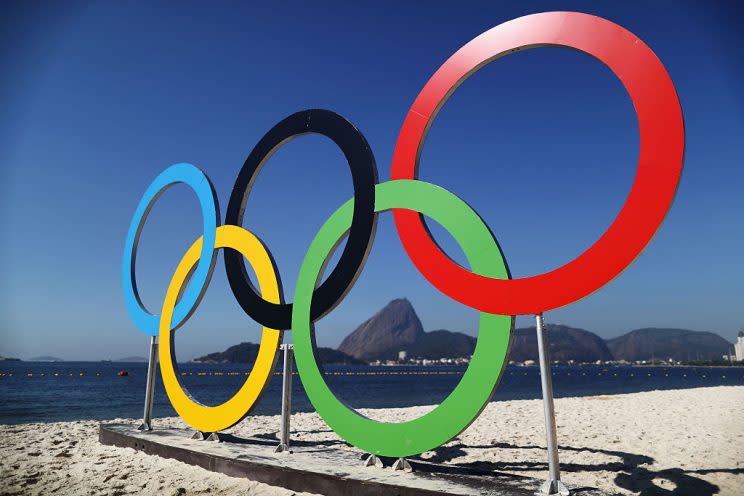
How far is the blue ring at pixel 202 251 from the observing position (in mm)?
8516

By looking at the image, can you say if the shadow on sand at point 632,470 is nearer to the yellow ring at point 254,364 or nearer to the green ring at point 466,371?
the green ring at point 466,371

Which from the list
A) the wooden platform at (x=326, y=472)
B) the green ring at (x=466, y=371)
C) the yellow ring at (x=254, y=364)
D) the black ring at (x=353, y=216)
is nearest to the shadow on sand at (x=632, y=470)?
the wooden platform at (x=326, y=472)

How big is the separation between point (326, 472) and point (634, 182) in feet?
15.9

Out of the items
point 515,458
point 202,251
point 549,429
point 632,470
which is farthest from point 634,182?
point 202,251

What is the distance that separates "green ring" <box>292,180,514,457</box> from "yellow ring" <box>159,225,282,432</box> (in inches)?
30.1

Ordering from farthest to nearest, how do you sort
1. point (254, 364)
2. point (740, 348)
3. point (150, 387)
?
point (740, 348) → point (150, 387) → point (254, 364)

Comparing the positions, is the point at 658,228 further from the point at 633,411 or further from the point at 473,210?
the point at 633,411

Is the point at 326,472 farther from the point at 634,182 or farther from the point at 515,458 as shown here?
the point at 634,182

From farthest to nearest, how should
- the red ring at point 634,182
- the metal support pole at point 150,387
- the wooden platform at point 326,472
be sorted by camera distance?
the metal support pole at point 150,387, the wooden platform at point 326,472, the red ring at point 634,182

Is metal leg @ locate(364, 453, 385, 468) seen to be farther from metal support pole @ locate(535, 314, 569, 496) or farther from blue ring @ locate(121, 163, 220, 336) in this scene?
blue ring @ locate(121, 163, 220, 336)

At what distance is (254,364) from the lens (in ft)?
21.7

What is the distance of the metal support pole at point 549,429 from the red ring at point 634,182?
1.26ft

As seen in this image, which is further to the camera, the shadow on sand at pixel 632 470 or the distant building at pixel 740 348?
the distant building at pixel 740 348

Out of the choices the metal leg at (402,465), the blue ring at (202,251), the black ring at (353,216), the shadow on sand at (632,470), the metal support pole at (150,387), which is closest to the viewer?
the metal leg at (402,465)
